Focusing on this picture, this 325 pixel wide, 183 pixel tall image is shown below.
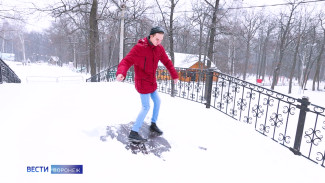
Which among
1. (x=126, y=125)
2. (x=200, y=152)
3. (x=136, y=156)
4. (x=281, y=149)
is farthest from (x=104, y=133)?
(x=281, y=149)

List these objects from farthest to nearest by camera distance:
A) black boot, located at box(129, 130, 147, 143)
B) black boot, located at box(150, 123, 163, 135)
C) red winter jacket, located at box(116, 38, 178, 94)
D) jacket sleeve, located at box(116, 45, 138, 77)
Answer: black boot, located at box(150, 123, 163, 135) → black boot, located at box(129, 130, 147, 143) → red winter jacket, located at box(116, 38, 178, 94) → jacket sleeve, located at box(116, 45, 138, 77)

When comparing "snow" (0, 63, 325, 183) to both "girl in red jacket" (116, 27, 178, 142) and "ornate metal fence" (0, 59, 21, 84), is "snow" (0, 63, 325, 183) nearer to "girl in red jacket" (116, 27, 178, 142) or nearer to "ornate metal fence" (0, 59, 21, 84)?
"girl in red jacket" (116, 27, 178, 142)

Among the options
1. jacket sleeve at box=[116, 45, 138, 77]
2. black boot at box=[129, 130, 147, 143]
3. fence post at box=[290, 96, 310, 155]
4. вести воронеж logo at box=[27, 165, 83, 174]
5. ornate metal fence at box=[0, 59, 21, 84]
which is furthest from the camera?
ornate metal fence at box=[0, 59, 21, 84]

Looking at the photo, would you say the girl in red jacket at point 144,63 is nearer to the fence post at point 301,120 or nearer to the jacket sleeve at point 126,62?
the jacket sleeve at point 126,62

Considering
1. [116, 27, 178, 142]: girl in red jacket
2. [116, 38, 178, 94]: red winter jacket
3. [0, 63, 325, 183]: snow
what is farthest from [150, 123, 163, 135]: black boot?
[116, 38, 178, 94]: red winter jacket

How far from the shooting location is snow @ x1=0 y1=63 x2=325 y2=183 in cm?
243

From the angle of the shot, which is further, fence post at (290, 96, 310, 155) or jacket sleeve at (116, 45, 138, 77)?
fence post at (290, 96, 310, 155)

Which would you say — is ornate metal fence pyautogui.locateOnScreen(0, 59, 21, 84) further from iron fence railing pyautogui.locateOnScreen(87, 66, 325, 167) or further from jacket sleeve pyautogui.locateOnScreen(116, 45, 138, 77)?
jacket sleeve pyautogui.locateOnScreen(116, 45, 138, 77)

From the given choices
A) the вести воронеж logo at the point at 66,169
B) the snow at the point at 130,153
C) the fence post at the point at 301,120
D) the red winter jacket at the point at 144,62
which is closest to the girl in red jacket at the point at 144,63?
the red winter jacket at the point at 144,62

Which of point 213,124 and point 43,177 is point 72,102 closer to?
point 43,177

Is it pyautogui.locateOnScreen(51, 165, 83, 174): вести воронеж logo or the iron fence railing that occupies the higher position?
the iron fence railing

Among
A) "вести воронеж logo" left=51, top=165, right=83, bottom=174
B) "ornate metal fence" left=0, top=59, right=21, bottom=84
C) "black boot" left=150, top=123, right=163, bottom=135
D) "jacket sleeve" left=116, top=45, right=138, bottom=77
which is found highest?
"jacket sleeve" left=116, top=45, right=138, bottom=77

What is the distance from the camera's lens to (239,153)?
10.5 feet

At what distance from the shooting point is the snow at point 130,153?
2.43 m
